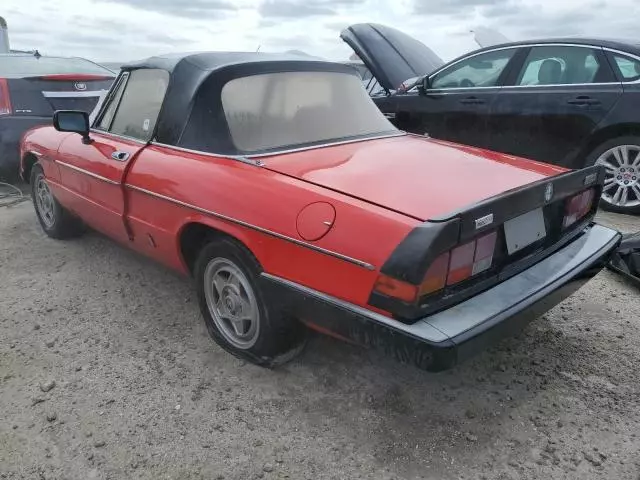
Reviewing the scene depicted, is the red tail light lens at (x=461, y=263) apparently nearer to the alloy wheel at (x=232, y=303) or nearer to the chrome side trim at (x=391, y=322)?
the chrome side trim at (x=391, y=322)

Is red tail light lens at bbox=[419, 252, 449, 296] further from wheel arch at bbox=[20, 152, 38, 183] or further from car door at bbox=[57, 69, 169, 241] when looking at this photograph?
wheel arch at bbox=[20, 152, 38, 183]

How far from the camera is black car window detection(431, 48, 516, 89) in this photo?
5.45 metres

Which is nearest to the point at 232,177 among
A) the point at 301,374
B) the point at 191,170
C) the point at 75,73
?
the point at 191,170

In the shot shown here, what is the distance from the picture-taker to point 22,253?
14.3ft

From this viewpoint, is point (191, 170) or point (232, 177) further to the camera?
point (191, 170)

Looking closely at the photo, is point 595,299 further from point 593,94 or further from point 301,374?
point 593,94

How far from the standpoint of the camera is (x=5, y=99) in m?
5.81

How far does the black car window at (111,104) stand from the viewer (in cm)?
370

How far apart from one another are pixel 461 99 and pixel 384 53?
1.06 meters

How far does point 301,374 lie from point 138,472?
875 mm

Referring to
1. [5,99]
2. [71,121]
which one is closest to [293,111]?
[71,121]

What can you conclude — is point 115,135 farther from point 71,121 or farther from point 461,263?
point 461,263

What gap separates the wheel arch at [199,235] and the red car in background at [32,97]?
12.0ft

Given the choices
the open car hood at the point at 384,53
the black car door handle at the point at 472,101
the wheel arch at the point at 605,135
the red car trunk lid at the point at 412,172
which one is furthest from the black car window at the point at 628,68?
the red car trunk lid at the point at 412,172
